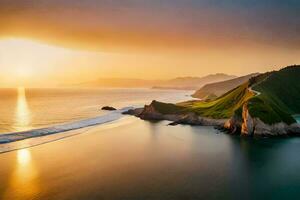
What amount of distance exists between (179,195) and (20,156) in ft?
122

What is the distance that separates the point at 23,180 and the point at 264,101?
83053mm

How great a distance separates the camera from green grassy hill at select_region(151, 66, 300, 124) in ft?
296

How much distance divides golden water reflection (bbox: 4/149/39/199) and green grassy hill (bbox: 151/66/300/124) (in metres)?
64.5

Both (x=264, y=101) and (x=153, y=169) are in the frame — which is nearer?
(x=153, y=169)

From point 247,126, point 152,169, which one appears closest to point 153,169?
point 152,169

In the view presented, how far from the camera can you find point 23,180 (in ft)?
143

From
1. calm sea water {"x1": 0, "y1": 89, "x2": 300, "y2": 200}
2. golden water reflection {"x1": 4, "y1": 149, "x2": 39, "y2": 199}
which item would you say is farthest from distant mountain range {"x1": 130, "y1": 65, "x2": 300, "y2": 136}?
golden water reflection {"x1": 4, "y1": 149, "x2": 39, "y2": 199}

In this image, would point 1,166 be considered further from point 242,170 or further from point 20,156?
point 242,170

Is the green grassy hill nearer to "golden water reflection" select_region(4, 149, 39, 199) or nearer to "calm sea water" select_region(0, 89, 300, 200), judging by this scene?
"calm sea water" select_region(0, 89, 300, 200)

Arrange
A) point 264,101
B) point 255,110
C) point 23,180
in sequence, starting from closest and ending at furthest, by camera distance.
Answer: point 23,180
point 255,110
point 264,101

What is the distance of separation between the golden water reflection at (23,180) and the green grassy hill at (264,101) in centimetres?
6452

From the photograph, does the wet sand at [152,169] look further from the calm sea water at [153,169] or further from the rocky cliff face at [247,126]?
the rocky cliff face at [247,126]

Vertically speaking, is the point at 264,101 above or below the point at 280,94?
below

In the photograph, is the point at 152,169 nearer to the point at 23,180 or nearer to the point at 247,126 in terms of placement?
the point at 23,180
